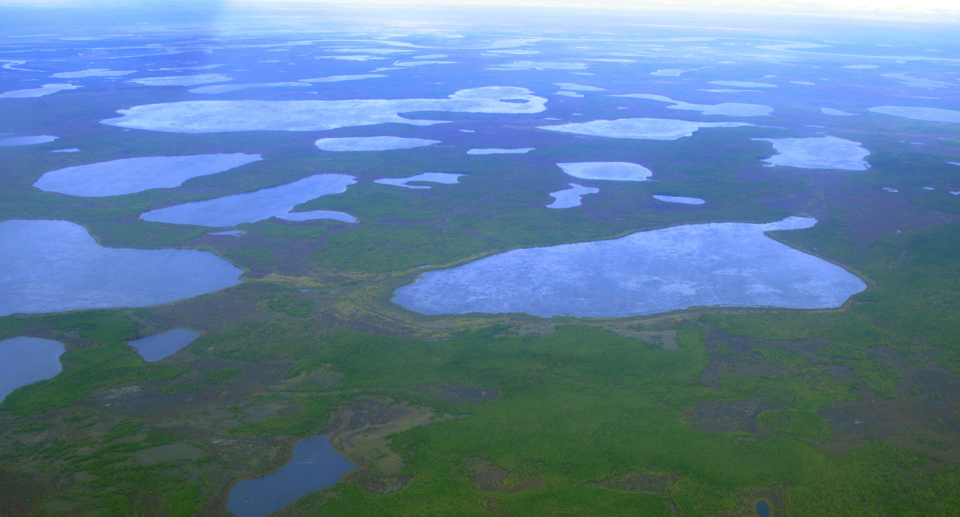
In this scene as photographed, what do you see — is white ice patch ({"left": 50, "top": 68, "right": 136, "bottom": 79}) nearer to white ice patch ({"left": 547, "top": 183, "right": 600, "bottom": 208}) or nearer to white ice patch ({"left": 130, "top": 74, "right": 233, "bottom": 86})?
white ice patch ({"left": 130, "top": 74, "right": 233, "bottom": 86})

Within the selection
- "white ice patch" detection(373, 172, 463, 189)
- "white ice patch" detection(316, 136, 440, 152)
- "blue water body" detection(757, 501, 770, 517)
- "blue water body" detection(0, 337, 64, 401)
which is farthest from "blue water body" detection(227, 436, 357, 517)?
"white ice patch" detection(316, 136, 440, 152)

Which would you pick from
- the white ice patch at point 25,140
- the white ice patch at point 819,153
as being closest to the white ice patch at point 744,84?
the white ice patch at point 819,153

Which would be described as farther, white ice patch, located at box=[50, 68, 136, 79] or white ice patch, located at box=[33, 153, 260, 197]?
white ice patch, located at box=[50, 68, 136, 79]

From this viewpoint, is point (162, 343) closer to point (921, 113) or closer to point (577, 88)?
point (577, 88)

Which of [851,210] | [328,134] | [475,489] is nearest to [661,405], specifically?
[475,489]

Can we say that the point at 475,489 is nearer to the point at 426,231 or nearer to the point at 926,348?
the point at 926,348

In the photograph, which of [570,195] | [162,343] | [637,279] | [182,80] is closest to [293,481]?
[162,343]
